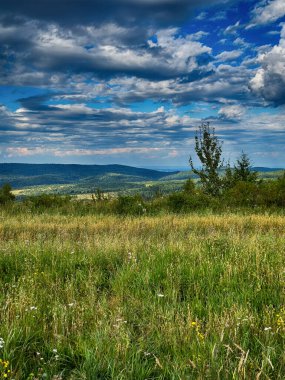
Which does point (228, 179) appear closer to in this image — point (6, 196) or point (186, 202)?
point (186, 202)

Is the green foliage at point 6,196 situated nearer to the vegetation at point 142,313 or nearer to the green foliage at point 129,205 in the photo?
the green foliage at point 129,205

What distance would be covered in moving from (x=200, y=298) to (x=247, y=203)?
1692 centimetres

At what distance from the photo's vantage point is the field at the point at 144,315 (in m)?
3.73

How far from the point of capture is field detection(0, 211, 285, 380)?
3732 millimetres

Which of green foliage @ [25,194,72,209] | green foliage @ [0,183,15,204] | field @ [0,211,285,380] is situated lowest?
field @ [0,211,285,380]

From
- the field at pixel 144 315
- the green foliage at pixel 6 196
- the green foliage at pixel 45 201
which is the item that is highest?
the green foliage at pixel 6 196

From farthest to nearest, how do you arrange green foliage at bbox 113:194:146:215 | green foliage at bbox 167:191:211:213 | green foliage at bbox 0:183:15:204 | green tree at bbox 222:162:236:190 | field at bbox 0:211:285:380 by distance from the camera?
1. green tree at bbox 222:162:236:190
2. green foliage at bbox 0:183:15:204
3. green foliage at bbox 167:191:211:213
4. green foliage at bbox 113:194:146:215
5. field at bbox 0:211:285:380

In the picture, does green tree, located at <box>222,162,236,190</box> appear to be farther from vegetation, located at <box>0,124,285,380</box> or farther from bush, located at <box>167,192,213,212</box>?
vegetation, located at <box>0,124,285,380</box>

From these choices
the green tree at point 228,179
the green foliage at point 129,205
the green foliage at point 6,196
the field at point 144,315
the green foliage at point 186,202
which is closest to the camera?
the field at point 144,315

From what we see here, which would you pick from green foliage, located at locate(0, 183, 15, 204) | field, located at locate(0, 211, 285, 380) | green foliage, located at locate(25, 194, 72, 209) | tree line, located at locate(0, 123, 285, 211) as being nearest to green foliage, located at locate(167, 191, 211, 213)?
tree line, located at locate(0, 123, 285, 211)

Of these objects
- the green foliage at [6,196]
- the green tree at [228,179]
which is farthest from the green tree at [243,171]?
the green foliage at [6,196]

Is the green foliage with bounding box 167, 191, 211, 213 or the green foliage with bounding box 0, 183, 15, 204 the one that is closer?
the green foliage with bounding box 167, 191, 211, 213

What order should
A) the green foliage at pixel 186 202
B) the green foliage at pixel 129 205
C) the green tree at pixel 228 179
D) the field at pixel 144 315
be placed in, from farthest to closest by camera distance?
the green tree at pixel 228 179 → the green foliage at pixel 186 202 → the green foliage at pixel 129 205 → the field at pixel 144 315

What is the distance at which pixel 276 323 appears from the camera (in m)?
4.61
